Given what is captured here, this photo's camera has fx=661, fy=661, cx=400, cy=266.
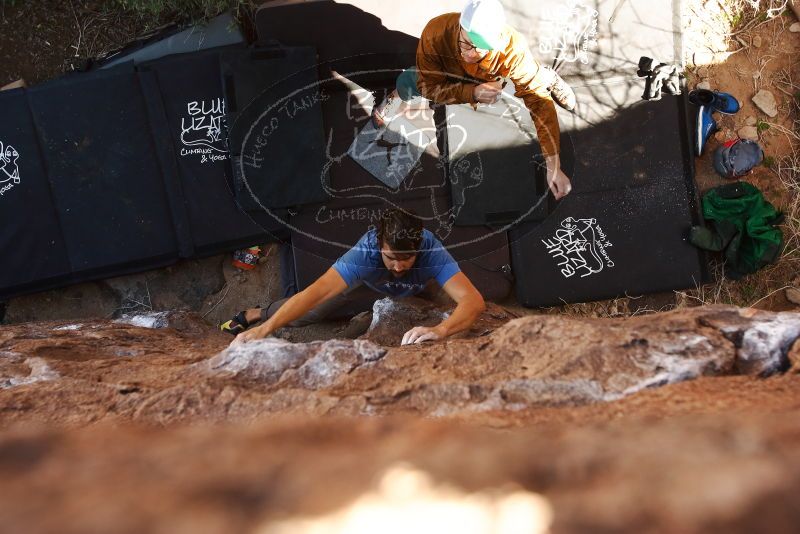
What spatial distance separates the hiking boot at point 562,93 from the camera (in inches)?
140

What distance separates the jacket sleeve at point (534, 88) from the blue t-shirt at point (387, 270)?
2.65 ft

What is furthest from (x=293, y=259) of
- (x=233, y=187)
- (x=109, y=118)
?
(x=109, y=118)

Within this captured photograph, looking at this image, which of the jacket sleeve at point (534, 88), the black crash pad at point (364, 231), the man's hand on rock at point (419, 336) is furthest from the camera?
the black crash pad at point (364, 231)

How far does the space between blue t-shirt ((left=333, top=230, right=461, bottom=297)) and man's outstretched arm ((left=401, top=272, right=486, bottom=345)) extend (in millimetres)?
55

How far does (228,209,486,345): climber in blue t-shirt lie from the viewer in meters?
2.67

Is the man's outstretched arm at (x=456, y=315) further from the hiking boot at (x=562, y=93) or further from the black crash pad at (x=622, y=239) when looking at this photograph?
the hiking boot at (x=562, y=93)

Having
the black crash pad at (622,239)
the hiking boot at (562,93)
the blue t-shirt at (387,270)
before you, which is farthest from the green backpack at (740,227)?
the blue t-shirt at (387,270)

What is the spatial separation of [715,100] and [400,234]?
2.41 meters

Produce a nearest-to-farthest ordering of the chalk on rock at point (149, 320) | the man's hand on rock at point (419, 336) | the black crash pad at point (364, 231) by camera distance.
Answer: the man's hand on rock at point (419, 336) → the chalk on rock at point (149, 320) → the black crash pad at point (364, 231)

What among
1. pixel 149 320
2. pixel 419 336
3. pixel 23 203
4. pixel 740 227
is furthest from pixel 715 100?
pixel 23 203

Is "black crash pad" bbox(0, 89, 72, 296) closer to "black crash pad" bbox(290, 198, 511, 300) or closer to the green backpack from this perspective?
"black crash pad" bbox(290, 198, 511, 300)

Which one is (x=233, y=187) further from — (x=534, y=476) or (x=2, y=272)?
(x=534, y=476)

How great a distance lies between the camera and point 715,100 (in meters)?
3.93

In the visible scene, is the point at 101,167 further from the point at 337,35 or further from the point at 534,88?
the point at 534,88
